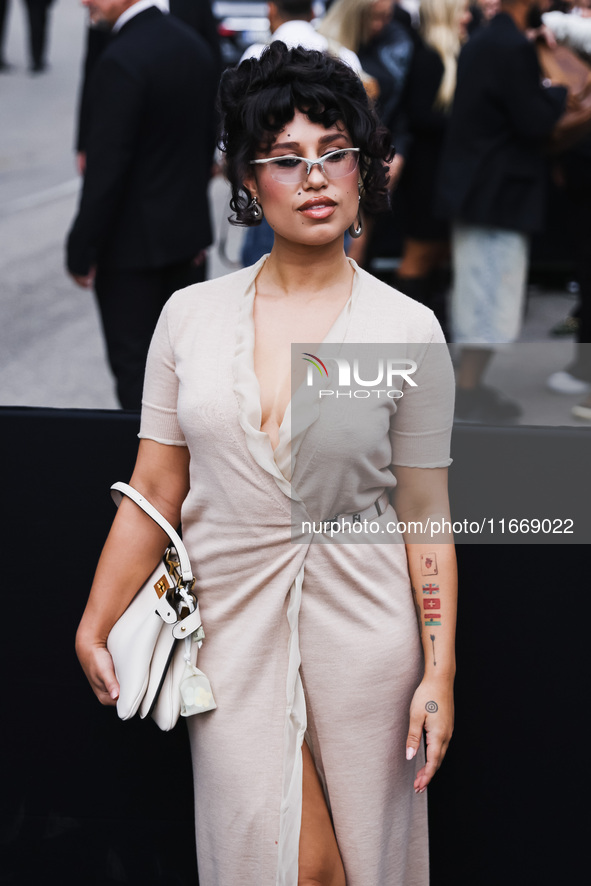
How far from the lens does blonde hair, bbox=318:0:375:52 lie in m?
5.30

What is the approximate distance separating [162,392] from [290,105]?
22.4 inches

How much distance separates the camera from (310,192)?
Answer: 1.81 m

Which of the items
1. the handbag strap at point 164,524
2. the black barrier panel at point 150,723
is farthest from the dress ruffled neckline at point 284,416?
the black barrier panel at point 150,723

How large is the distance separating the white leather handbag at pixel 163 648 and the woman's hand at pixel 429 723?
14.7 inches

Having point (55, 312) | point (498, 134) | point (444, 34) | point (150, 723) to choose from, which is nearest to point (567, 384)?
point (498, 134)

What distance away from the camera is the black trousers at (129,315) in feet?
14.2

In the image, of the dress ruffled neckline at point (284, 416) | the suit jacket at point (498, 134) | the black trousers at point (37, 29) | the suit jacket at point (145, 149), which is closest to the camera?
the dress ruffled neckline at point (284, 416)

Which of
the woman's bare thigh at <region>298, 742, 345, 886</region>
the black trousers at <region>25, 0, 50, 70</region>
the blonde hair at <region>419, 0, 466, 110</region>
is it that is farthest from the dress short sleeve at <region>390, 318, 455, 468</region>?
the black trousers at <region>25, 0, 50, 70</region>

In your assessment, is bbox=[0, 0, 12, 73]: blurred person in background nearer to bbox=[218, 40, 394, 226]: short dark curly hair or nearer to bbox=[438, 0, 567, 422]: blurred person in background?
bbox=[438, 0, 567, 422]: blurred person in background

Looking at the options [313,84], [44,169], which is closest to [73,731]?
[313,84]

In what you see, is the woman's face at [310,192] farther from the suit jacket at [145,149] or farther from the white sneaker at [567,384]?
the white sneaker at [567,384]

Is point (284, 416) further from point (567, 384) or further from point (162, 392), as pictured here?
point (567, 384)

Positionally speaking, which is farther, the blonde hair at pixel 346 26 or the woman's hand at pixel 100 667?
the blonde hair at pixel 346 26

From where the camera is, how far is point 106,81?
400cm
